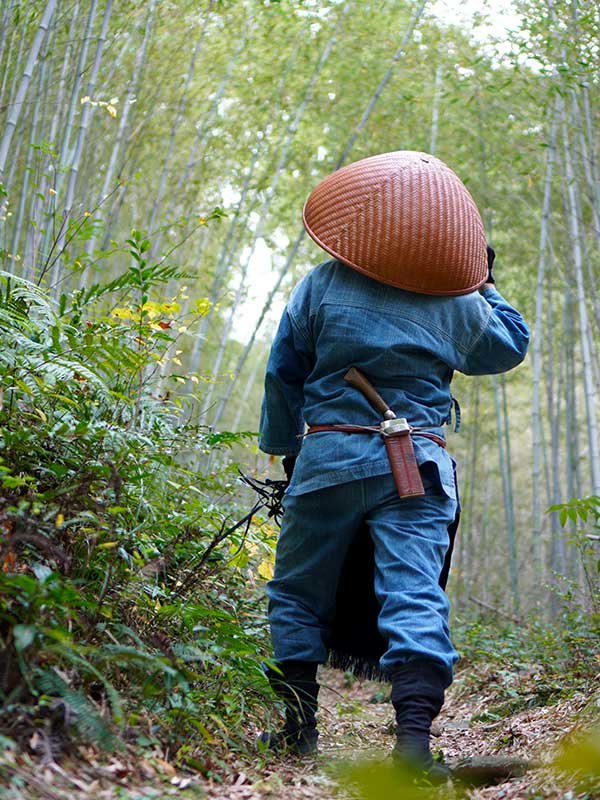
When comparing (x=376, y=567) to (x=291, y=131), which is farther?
(x=291, y=131)

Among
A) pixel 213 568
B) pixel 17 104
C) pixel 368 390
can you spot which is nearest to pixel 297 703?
pixel 213 568

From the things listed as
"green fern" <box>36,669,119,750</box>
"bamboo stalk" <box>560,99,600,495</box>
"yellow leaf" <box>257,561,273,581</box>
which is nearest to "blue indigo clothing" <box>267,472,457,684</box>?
"yellow leaf" <box>257,561,273,581</box>

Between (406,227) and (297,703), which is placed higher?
(406,227)

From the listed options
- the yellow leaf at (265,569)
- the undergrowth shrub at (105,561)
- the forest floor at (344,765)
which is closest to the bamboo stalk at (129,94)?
the undergrowth shrub at (105,561)

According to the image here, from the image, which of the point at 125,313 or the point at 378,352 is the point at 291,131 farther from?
the point at 378,352

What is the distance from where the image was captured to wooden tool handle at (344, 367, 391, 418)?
232 cm

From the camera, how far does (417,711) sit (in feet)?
6.73

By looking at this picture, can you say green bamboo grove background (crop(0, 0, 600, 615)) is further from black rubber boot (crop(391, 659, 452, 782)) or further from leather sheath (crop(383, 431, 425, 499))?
black rubber boot (crop(391, 659, 452, 782))

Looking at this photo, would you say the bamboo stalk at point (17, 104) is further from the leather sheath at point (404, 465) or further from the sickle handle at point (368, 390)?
the leather sheath at point (404, 465)

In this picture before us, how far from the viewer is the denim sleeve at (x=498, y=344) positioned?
247 centimetres

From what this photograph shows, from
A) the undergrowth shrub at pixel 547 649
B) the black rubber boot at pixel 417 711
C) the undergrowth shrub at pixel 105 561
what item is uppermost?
the undergrowth shrub at pixel 105 561

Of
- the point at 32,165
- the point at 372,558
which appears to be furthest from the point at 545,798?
the point at 32,165

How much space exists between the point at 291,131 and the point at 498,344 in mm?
4442

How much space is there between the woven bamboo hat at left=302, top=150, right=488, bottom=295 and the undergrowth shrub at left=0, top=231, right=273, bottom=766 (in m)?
0.64
